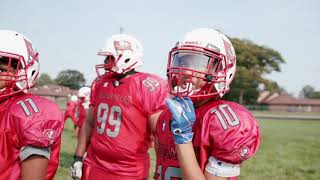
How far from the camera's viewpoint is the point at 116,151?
3938mm

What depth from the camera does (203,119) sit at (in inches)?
95.7

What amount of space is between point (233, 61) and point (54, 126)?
122cm

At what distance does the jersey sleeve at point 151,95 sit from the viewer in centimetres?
403

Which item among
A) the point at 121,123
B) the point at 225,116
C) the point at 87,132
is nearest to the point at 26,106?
the point at 225,116

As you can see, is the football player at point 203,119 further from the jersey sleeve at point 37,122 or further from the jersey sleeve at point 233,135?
the jersey sleeve at point 37,122

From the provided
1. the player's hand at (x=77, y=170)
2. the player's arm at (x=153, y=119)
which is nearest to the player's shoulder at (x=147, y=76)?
the player's arm at (x=153, y=119)

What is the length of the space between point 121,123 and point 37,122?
1.77 m

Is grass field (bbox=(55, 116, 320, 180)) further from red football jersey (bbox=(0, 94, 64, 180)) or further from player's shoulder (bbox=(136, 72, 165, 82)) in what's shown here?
red football jersey (bbox=(0, 94, 64, 180))

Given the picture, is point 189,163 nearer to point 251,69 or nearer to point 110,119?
point 110,119

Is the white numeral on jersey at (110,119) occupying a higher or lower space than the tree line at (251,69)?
higher

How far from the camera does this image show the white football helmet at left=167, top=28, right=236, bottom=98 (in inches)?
97.3

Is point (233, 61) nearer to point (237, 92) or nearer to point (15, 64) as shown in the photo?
point (15, 64)

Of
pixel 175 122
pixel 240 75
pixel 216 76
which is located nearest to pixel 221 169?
pixel 175 122

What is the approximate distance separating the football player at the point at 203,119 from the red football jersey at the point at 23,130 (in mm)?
700
